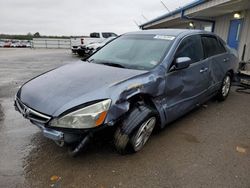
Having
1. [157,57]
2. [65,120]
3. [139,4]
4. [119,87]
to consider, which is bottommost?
[65,120]

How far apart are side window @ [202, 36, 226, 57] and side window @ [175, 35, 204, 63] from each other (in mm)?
212

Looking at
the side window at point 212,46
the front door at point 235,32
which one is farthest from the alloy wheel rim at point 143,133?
the front door at point 235,32

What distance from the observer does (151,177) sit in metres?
2.28

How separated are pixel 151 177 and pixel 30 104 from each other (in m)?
1.59

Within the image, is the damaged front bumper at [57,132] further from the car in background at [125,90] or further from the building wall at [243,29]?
the building wall at [243,29]

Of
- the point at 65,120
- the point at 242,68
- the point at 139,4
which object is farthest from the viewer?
the point at 139,4

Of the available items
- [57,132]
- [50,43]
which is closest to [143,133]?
[57,132]

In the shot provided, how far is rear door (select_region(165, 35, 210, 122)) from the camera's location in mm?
3008

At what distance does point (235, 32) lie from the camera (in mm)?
9430

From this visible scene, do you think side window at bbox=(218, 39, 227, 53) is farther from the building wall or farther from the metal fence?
the metal fence

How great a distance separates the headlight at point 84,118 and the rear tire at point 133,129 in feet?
1.15

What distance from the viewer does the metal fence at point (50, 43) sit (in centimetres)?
2852

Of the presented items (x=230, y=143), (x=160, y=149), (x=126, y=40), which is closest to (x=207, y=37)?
(x=126, y=40)

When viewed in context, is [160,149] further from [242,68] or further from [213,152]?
[242,68]
